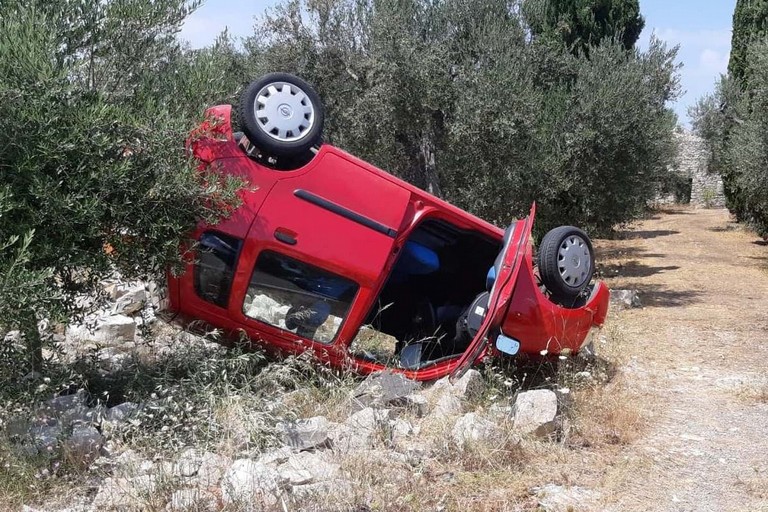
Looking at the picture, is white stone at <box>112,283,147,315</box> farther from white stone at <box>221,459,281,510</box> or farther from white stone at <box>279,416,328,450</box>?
white stone at <box>221,459,281,510</box>

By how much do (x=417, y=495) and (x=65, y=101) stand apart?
10.0 feet

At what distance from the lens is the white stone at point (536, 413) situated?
515 cm

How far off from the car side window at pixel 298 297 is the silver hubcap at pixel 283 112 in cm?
90

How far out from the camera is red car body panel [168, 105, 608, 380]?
18.2 feet

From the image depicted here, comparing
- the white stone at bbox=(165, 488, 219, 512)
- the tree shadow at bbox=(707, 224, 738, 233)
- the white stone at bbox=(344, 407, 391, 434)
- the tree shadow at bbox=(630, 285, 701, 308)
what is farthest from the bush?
the tree shadow at bbox=(707, 224, 738, 233)

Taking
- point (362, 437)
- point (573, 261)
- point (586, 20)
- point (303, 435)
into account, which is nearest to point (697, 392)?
point (573, 261)

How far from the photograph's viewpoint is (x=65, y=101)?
15.5ft

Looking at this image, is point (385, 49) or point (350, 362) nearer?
point (350, 362)

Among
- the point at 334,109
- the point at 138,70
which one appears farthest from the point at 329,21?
the point at 138,70

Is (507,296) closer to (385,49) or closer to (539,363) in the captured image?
(539,363)

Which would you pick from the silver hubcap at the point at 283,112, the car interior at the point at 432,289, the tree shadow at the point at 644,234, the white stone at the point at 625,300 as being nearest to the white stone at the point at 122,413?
the silver hubcap at the point at 283,112

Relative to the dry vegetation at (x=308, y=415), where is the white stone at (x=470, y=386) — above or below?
above

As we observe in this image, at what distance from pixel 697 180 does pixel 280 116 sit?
1547 inches

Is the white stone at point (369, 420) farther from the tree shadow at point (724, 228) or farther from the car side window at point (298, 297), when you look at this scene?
the tree shadow at point (724, 228)
